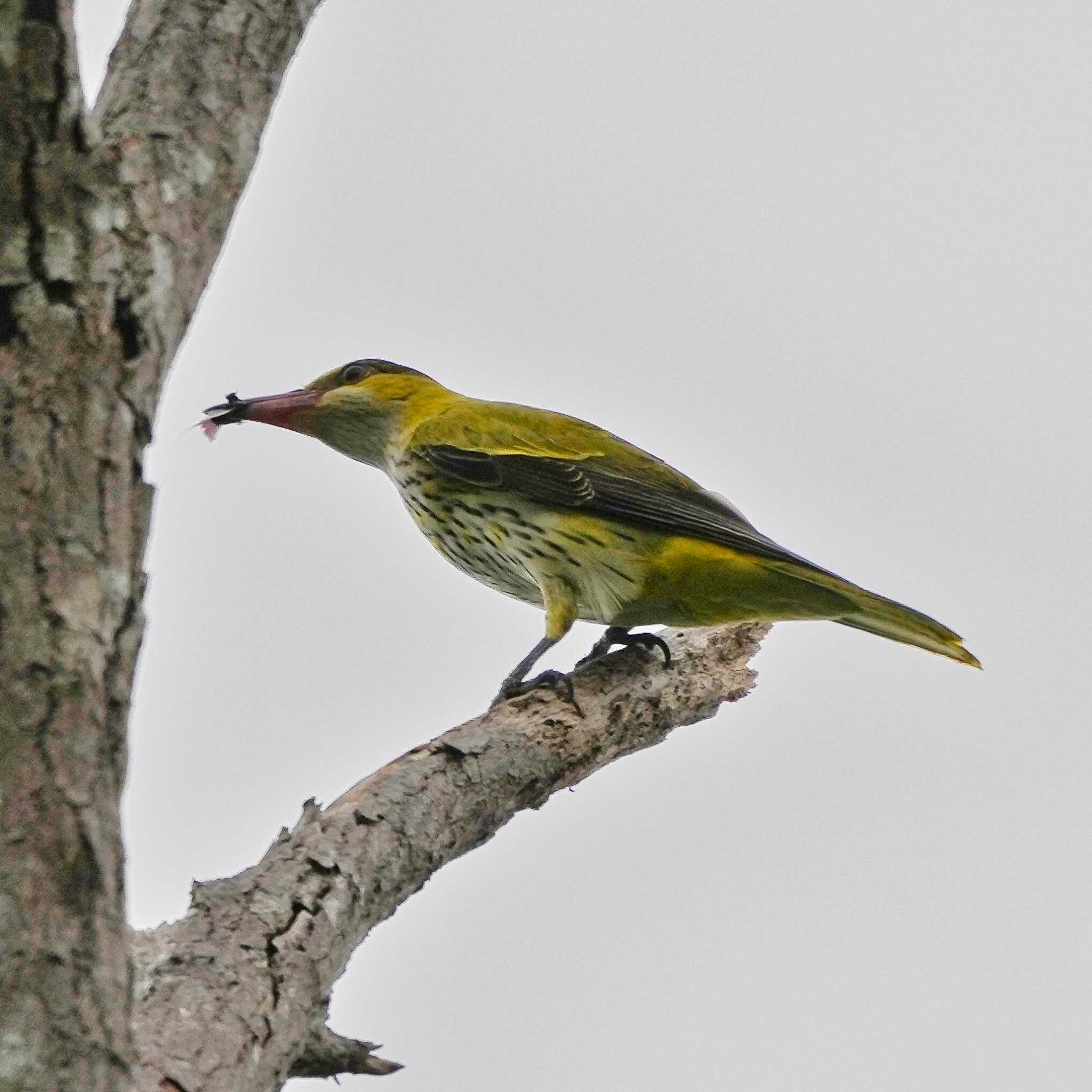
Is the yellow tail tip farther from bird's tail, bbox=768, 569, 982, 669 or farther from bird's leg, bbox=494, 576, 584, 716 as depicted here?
bird's leg, bbox=494, 576, 584, 716

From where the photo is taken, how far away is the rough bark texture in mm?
2193

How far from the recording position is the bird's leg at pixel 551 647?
536 cm

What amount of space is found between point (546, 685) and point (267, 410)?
2411mm

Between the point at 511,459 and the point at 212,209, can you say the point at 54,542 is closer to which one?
the point at 212,209

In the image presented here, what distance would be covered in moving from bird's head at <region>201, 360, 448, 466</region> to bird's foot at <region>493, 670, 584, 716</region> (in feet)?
6.75

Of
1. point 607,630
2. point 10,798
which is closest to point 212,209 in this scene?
point 10,798

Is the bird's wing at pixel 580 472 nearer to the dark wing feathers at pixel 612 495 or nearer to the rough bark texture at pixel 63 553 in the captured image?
the dark wing feathers at pixel 612 495

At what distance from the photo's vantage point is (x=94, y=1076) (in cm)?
227

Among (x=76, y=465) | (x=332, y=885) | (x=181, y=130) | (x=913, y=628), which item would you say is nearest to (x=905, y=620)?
(x=913, y=628)

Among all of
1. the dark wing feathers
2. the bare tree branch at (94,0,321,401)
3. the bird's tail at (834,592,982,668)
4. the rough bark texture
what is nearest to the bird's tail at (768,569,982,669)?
the bird's tail at (834,592,982,668)

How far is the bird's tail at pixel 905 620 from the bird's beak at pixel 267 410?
8.98ft

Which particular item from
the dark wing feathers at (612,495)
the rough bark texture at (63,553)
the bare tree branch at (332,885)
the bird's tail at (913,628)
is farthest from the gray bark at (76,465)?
the bird's tail at (913,628)

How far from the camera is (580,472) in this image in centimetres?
643

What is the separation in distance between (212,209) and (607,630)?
3.61 m
